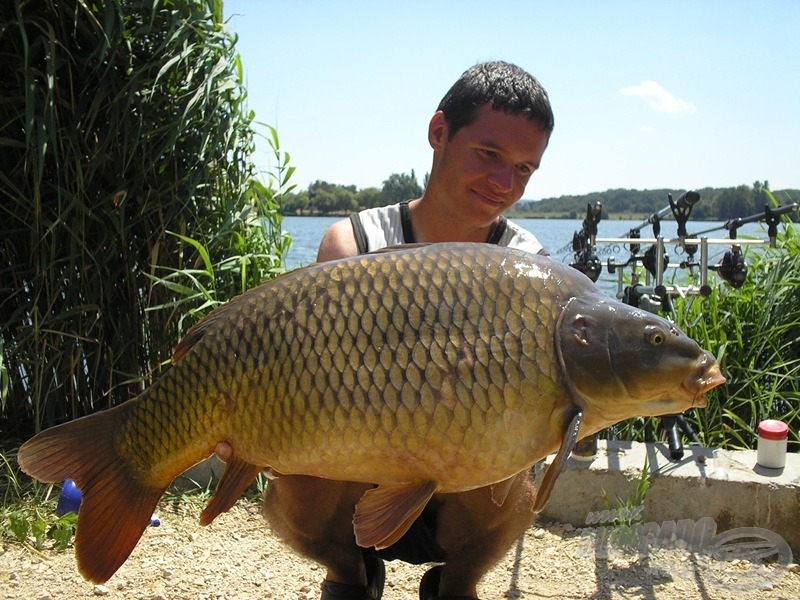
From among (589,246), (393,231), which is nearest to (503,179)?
(393,231)

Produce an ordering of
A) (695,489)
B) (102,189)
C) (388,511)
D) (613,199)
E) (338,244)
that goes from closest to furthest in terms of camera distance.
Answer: (388,511)
(338,244)
(695,489)
(102,189)
(613,199)

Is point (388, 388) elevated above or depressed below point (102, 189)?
below

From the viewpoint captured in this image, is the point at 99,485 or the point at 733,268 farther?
the point at 733,268

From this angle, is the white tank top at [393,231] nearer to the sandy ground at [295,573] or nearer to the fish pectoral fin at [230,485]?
the fish pectoral fin at [230,485]

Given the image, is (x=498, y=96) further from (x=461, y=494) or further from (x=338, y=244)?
(x=461, y=494)

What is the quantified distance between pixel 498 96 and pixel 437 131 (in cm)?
25

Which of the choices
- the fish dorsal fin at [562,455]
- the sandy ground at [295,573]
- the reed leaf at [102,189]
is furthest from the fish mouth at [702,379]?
the reed leaf at [102,189]

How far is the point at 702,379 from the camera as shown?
4.94 feet

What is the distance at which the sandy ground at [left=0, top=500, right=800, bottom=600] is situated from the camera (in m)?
2.60

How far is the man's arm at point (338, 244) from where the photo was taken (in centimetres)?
227

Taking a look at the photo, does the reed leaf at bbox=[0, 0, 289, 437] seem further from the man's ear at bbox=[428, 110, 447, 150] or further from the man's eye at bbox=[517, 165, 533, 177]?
the man's eye at bbox=[517, 165, 533, 177]

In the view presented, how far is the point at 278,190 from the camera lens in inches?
160

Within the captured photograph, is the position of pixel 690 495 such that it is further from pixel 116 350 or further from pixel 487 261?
pixel 116 350

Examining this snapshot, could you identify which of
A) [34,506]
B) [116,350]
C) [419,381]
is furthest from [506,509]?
[116,350]
